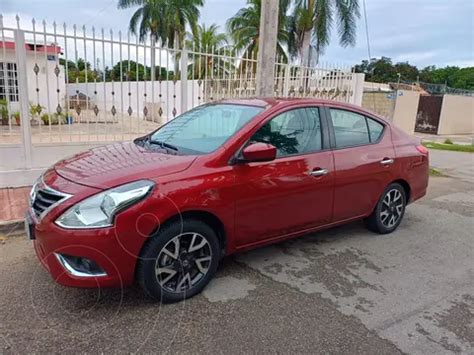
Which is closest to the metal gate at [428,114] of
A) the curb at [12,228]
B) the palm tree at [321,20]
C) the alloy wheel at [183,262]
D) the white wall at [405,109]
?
the white wall at [405,109]

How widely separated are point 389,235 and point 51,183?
3871 mm

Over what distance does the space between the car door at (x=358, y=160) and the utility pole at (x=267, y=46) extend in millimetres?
2605

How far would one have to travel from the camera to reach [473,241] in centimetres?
479

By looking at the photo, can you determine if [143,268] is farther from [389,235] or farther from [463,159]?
[463,159]

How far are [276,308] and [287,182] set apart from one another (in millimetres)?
1132

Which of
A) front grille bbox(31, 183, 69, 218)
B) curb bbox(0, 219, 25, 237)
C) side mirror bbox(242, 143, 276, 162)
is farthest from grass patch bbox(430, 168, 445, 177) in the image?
front grille bbox(31, 183, 69, 218)

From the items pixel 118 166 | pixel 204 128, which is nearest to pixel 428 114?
pixel 204 128

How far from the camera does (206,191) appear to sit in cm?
307

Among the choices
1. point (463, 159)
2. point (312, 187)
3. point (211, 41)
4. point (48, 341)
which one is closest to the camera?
point (48, 341)

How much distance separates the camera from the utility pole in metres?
6.51

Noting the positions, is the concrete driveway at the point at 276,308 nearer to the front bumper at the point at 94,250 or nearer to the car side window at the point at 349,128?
the front bumper at the point at 94,250

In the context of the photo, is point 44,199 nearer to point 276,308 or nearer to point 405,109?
point 276,308

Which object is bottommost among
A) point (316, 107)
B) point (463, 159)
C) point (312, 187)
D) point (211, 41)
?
point (463, 159)

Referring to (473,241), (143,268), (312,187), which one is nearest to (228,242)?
(143,268)
